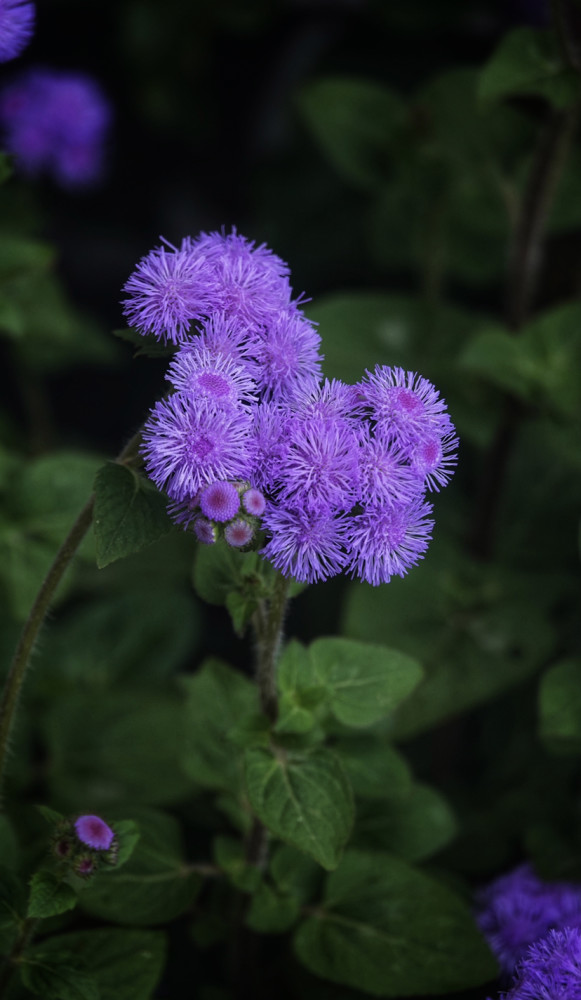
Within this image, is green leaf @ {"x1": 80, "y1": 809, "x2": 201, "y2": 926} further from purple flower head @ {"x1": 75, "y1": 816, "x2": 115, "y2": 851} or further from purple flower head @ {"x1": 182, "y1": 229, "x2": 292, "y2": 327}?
purple flower head @ {"x1": 182, "y1": 229, "x2": 292, "y2": 327}

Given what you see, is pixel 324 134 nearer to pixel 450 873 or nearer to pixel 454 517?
pixel 454 517

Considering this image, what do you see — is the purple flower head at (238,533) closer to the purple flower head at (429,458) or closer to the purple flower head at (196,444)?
the purple flower head at (196,444)

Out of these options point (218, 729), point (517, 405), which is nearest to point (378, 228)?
point (517, 405)

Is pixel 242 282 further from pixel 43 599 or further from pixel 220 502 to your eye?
pixel 43 599

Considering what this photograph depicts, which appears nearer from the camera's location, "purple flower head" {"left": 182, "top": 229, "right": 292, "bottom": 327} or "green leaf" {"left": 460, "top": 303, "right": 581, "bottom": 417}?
"purple flower head" {"left": 182, "top": 229, "right": 292, "bottom": 327}

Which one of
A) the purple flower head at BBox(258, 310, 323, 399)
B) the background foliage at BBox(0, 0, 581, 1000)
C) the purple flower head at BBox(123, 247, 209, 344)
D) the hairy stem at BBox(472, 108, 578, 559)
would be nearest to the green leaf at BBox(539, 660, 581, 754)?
the background foliage at BBox(0, 0, 581, 1000)

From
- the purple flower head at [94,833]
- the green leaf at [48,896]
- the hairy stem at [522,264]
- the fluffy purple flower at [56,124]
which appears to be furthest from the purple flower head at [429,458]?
the fluffy purple flower at [56,124]
